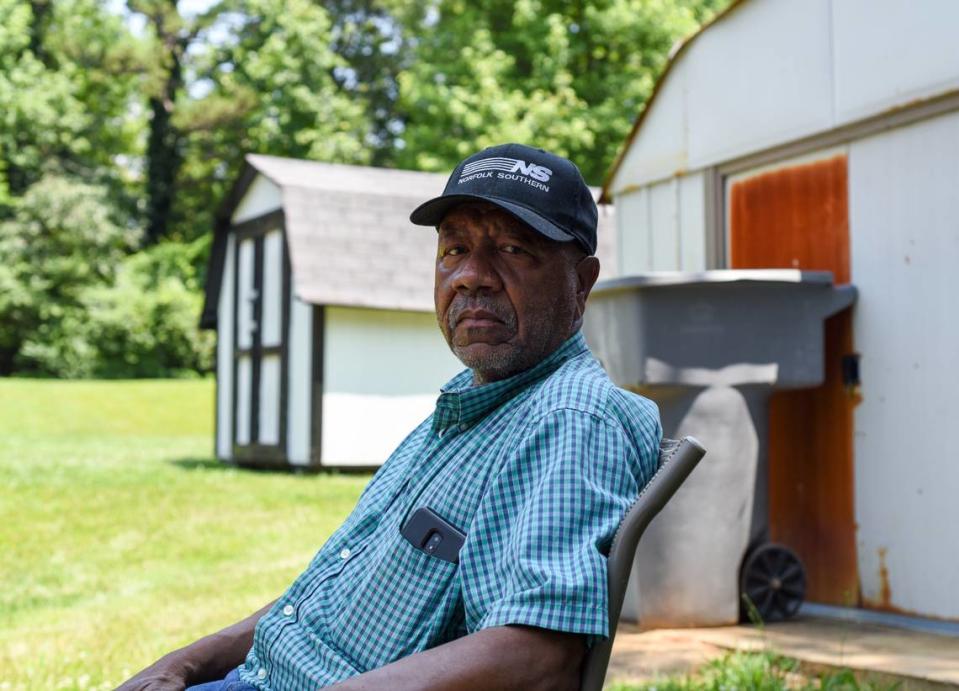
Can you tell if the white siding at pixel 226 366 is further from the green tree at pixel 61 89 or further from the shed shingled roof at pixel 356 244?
the green tree at pixel 61 89

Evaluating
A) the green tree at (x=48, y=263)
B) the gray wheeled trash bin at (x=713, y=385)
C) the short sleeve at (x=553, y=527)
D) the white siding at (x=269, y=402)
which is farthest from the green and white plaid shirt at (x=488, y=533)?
the green tree at (x=48, y=263)

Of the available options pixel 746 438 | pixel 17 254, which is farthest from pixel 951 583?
pixel 17 254

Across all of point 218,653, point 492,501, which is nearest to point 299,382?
point 218,653

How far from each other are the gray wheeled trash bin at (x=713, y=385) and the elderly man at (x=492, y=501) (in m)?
3.05

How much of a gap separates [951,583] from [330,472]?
10.5m

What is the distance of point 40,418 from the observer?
23453mm

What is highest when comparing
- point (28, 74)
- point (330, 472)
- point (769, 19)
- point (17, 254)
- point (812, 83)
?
point (28, 74)

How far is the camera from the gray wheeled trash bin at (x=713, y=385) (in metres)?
5.44

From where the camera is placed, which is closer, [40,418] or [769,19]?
[769,19]

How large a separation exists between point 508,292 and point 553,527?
1.84 feet

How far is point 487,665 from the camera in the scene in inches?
69.1

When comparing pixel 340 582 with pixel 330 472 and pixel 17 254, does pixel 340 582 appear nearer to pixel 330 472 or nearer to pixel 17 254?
pixel 330 472

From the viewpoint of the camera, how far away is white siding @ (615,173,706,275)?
6.90 metres

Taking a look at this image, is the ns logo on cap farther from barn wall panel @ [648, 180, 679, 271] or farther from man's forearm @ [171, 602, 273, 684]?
barn wall panel @ [648, 180, 679, 271]
